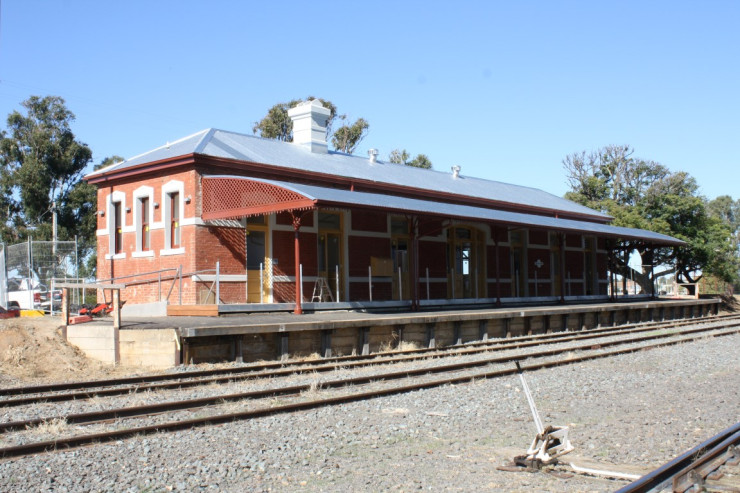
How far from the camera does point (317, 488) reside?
5910 mm

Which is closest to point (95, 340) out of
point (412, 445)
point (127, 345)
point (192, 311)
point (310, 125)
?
point (127, 345)

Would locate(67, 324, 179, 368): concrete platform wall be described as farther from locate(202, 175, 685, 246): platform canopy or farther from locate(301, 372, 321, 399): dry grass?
locate(202, 175, 685, 246): platform canopy

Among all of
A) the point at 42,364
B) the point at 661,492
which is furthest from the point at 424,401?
the point at 42,364

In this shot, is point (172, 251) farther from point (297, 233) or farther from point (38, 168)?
point (38, 168)

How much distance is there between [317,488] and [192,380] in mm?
5394

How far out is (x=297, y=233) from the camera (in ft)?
59.4

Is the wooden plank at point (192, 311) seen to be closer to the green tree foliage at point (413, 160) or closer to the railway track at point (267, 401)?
the railway track at point (267, 401)

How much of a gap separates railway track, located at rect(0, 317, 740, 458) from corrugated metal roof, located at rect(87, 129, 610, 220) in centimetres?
970

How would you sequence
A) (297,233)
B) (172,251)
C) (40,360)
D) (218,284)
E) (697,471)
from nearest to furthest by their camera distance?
(697,471) < (40,360) < (297,233) < (218,284) < (172,251)

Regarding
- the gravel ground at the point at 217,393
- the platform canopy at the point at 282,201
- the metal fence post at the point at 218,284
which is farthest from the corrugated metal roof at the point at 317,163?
the gravel ground at the point at 217,393

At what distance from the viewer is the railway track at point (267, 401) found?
7.31 m

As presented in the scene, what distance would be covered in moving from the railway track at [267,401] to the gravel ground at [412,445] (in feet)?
0.61

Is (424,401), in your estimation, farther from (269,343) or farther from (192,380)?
(269,343)

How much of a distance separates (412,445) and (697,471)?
2.60 m
